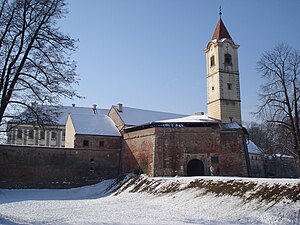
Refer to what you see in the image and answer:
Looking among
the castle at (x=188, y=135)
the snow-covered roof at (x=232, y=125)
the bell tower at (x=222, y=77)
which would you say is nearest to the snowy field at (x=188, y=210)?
the castle at (x=188, y=135)

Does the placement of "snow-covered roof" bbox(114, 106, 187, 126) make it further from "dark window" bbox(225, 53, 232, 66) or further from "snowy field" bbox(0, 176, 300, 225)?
"snowy field" bbox(0, 176, 300, 225)

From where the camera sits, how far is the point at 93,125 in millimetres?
40062

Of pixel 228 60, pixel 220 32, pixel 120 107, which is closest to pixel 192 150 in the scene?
pixel 228 60

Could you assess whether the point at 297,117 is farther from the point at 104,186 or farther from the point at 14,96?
the point at 104,186

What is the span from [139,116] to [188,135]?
10783mm

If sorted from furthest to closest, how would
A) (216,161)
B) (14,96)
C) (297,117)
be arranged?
(216,161) < (297,117) < (14,96)

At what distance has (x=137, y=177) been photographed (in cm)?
3262

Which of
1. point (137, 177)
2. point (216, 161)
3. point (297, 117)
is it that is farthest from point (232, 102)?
point (297, 117)

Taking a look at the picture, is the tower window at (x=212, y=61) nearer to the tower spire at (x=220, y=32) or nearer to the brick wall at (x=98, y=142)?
the tower spire at (x=220, y=32)

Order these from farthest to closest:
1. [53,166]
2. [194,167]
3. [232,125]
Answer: [53,166], [194,167], [232,125]

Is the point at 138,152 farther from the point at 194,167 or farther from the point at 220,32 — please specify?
the point at 220,32

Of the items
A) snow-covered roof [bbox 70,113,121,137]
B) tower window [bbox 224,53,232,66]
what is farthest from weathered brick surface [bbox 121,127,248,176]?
tower window [bbox 224,53,232,66]

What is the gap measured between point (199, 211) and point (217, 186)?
3490 mm

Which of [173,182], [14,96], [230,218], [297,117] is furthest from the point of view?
[173,182]
